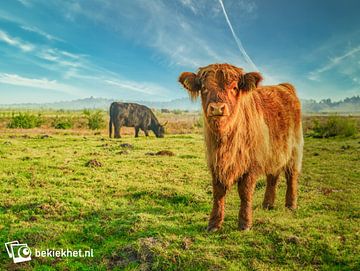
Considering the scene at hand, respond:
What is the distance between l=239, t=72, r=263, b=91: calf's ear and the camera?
4.84 metres

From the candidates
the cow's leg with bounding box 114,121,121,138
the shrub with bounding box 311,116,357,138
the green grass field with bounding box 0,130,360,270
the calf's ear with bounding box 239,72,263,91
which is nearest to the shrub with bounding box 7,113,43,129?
the cow's leg with bounding box 114,121,121,138

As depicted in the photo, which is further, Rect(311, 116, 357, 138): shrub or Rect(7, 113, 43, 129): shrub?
Rect(7, 113, 43, 129): shrub

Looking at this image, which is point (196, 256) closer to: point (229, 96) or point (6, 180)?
point (229, 96)

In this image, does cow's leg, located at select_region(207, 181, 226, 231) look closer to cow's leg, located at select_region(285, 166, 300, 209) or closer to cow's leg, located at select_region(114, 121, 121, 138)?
cow's leg, located at select_region(285, 166, 300, 209)

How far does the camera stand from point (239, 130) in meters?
5.09

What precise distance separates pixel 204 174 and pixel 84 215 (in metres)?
4.83

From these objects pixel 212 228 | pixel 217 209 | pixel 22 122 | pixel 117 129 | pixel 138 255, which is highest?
pixel 22 122

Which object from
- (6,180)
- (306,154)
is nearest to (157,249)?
(6,180)

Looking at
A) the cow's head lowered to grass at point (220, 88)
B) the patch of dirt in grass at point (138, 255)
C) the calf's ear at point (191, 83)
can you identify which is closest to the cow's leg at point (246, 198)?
the cow's head lowered to grass at point (220, 88)

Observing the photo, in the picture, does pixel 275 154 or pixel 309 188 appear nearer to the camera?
pixel 275 154

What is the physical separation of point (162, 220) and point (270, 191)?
91.7 inches

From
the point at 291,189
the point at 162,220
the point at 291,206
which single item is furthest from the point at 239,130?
the point at 291,206

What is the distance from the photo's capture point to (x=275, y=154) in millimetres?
6090

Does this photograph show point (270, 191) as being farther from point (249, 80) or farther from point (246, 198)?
point (249, 80)
